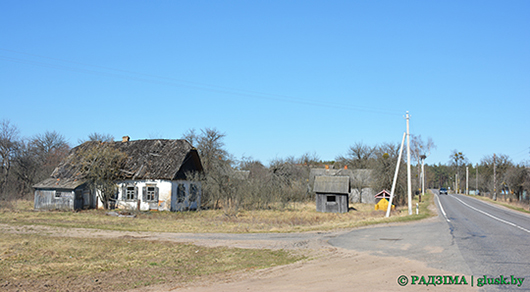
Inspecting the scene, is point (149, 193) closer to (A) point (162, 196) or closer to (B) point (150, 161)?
(A) point (162, 196)

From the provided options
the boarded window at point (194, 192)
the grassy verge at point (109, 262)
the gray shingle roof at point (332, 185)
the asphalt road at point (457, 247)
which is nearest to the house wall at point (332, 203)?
the gray shingle roof at point (332, 185)

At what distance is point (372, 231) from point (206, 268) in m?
10.5

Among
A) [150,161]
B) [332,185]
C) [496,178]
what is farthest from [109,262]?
[496,178]

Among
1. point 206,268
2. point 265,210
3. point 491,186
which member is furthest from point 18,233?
point 491,186

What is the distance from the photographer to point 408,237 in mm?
16281

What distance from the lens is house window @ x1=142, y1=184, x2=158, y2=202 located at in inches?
1287

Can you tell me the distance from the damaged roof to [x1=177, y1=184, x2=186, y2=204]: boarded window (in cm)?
85

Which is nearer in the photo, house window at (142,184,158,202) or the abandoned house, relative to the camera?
the abandoned house

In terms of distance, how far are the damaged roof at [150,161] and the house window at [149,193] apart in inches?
35.2

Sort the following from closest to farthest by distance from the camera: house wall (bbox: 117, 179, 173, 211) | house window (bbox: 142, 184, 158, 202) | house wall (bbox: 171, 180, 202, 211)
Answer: house wall (bbox: 117, 179, 173, 211)
house window (bbox: 142, 184, 158, 202)
house wall (bbox: 171, 180, 202, 211)

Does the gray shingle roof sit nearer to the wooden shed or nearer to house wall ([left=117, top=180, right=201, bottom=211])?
the wooden shed

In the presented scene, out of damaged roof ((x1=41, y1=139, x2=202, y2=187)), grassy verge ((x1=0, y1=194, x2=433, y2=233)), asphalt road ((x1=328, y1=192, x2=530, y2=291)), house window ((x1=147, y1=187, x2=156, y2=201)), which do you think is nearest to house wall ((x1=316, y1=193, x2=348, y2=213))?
grassy verge ((x1=0, y1=194, x2=433, y2=233))

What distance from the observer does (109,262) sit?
12.4 m

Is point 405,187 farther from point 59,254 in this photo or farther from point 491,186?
point 491,186
